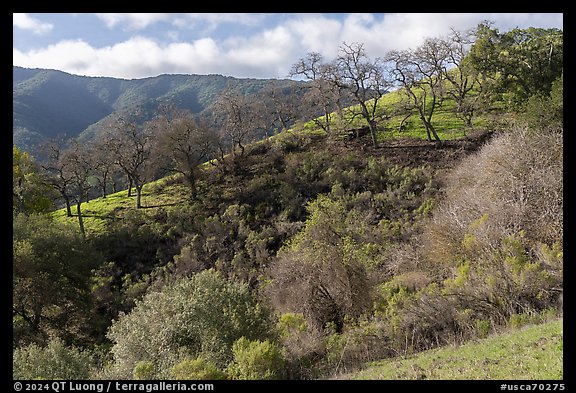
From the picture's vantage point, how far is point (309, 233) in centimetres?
1438

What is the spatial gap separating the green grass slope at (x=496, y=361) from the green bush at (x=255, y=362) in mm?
2079

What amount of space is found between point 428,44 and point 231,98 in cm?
1966

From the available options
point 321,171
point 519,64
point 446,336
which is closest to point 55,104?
point 321,171

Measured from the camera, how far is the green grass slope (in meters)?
6.48

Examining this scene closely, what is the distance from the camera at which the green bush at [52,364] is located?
11570 mm

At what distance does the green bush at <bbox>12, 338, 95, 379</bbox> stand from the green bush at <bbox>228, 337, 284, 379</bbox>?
229 inches

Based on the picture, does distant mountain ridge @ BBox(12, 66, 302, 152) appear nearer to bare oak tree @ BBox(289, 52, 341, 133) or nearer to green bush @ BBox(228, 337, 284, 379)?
bare oak tree @ BBox(289, 52, 341, 133)

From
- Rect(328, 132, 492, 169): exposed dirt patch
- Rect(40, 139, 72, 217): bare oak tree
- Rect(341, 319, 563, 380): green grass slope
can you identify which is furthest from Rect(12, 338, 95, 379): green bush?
Rect(328, 132, 492, 169): exposed dirt patch

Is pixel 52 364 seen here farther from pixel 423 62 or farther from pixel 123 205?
pixel 423 62

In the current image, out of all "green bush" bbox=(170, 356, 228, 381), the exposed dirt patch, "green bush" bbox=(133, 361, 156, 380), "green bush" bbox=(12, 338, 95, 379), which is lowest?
"green bush" bbox=(12, 338, 95, 379)

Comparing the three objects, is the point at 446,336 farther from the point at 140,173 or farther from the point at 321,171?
the point at 140,173

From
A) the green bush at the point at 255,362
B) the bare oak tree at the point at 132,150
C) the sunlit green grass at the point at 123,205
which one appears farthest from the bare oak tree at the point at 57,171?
the green bush at the point at 255,362

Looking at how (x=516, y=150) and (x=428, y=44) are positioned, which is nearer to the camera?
(x=516, y=150)

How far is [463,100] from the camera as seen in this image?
1348 inches
